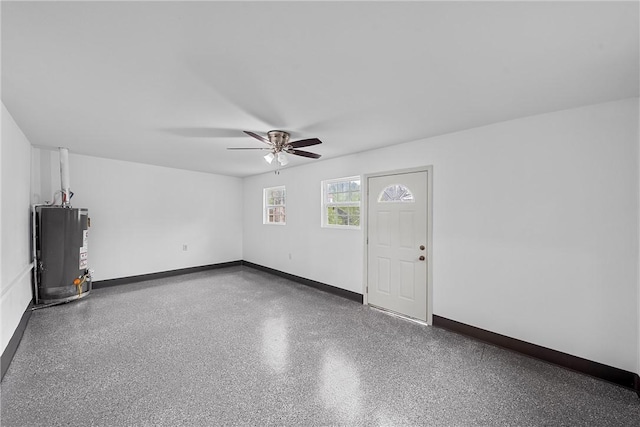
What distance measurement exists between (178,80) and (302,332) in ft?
8.93

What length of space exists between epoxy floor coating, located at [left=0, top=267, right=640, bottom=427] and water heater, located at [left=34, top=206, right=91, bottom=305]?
0.41 m

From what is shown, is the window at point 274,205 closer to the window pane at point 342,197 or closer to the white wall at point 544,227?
the window pane at point 342,197

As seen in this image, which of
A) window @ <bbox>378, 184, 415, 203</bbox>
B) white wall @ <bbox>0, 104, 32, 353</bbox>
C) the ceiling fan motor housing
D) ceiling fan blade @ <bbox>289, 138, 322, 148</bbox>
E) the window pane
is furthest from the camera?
the window pane

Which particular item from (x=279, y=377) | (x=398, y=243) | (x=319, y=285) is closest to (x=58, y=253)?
(x=279, y=377)

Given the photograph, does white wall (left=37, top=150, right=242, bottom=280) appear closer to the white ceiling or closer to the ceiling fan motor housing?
the white ceiling

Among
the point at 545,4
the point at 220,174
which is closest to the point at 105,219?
the point at 220,174

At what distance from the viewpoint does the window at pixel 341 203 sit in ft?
13.6

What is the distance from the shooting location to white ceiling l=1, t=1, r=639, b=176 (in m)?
1.24

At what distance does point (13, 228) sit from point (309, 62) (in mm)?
3587

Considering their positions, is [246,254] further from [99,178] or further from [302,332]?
[302,332]

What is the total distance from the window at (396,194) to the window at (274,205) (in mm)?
2454

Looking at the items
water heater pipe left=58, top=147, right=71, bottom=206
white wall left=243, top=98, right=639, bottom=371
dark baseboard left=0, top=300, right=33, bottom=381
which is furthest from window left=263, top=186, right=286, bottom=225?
dark baseboard left=0, top=300, right=33, bottom=381

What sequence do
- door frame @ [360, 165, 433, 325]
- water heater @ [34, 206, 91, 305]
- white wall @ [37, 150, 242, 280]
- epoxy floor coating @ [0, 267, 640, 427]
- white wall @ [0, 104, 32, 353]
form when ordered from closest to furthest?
1. epoxy floor coating @ [0, 267, 640, 427]
2. white wall @ [0, 104, 32, 353]
3. door frame @ [360, 165, 433, 325]
4. water heater @ [34, 206, 91, 305]
5. white wall @ [37, 150, 242, 280]

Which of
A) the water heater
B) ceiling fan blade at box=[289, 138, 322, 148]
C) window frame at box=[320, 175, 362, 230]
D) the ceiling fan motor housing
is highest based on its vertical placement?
the ceiling fan motor housing
